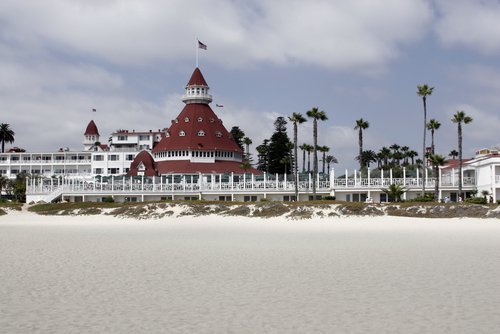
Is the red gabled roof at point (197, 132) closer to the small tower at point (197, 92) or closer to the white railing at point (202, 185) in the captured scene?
the small tower at point (197, 92)

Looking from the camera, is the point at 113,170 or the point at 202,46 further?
the point at 113,170

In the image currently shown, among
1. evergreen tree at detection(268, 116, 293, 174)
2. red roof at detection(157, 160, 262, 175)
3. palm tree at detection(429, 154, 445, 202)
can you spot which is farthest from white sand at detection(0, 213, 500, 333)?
evergreen tree at detection(268, 116, 293, 174)

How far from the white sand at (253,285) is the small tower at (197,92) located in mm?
54721

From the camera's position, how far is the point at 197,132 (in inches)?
2982

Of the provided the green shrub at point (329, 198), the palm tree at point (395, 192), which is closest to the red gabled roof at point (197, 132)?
the green shrub at point (329, 198)

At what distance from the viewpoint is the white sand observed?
9992 mm

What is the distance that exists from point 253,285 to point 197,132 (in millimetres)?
62783

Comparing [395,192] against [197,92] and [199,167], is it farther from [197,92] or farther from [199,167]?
[197,92]

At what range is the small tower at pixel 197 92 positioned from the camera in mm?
80375

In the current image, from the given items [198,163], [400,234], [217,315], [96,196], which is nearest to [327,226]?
[400,234]

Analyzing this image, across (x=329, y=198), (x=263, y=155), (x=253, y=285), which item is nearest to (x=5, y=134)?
(x=263, y=155)

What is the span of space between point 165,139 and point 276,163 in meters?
26.4

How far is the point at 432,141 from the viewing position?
67.1 metres

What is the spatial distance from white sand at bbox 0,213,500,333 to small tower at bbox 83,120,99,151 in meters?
103
